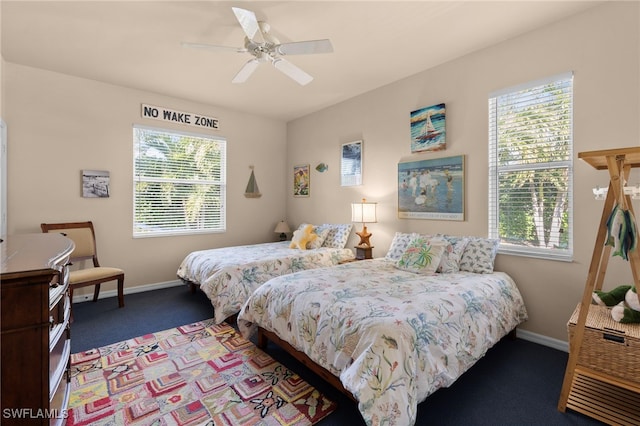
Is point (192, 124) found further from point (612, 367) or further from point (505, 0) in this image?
point (612, 367)

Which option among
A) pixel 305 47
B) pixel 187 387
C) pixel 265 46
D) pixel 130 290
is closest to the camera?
pixel 187 387

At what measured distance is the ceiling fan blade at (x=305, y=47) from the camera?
91.8 inches

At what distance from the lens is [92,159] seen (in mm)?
3791

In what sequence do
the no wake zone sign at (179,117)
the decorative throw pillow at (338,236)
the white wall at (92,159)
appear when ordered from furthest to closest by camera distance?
the decorative throw pillow at (338,236), the no wake zone sign at (179,117), the white wall at (92,159)

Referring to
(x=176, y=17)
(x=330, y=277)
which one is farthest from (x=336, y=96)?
(x=330, y=277)

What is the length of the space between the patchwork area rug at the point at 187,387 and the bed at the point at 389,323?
22 cm

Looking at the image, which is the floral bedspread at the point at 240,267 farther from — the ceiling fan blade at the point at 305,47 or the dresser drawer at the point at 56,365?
the ceiling fan blade at the point at 305,47

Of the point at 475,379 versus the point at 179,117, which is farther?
the point at 179,117

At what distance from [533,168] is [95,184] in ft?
16.3

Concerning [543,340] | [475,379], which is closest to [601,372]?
[475,379]

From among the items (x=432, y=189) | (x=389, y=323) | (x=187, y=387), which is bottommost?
(x=187, y=387)

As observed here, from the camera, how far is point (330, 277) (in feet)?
8.21

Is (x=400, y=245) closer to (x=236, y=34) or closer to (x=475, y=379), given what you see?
(x=475, y=379)

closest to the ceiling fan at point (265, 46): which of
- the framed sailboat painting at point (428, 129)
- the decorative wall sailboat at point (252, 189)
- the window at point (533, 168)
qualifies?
the framed sailboat painting at point (428, 129)
